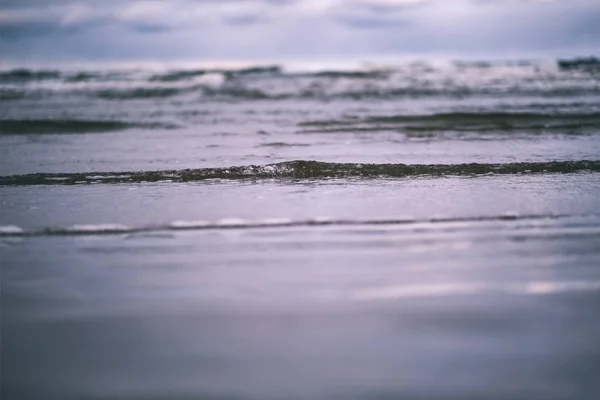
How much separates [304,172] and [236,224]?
2623 millimetres

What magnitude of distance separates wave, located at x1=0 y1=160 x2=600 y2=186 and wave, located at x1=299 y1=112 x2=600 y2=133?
4.47m

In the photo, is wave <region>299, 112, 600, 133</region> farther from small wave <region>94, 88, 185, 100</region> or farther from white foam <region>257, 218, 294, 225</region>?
small wave <region>94, 88, 185, 100</region>

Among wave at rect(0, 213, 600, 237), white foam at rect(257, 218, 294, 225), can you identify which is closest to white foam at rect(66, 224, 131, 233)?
wave at rect(0, 213, 600, 237)

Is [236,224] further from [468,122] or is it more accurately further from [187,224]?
[468,122]

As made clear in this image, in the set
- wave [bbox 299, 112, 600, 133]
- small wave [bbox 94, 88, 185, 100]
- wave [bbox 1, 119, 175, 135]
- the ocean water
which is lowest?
the ocean water

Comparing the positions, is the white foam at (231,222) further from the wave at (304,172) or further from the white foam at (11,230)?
the wave at (304,172)

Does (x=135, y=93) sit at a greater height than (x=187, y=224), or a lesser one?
greater

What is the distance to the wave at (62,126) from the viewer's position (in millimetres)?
14000

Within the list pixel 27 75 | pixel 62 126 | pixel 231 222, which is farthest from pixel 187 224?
pixel 27 75

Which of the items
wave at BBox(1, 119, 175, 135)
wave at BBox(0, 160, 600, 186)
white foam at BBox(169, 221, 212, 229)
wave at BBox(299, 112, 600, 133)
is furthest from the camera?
wave at BBox(1, 119, 175, 135)

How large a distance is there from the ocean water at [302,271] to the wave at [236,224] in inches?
1.0

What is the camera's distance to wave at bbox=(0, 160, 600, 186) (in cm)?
821

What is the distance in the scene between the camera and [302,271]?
4.61m

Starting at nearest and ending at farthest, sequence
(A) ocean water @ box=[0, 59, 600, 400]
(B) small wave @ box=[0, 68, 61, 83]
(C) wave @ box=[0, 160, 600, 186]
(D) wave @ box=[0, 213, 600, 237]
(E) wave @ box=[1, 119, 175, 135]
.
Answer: (A) ocean water @ box=[0, 59, 600, 400], (D) wave @ box=[0, 213, 600, 237], (C) wave @ box=[0, 160, 600, 186], (E) wave @ box=[1, 119, 175, 135], (B) small wave @ box=[0, 68, 61, 83]
